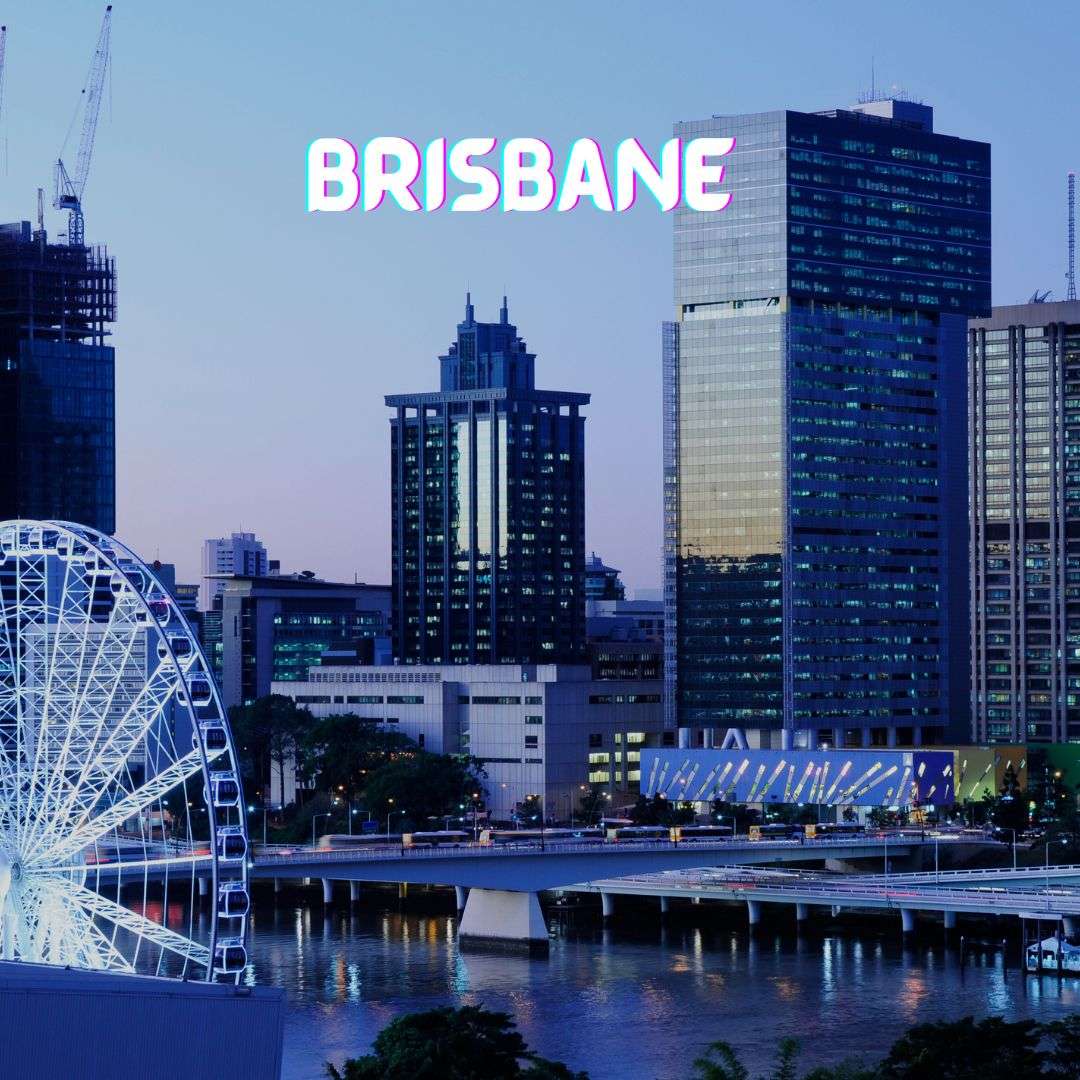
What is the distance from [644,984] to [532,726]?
77112 millimetres

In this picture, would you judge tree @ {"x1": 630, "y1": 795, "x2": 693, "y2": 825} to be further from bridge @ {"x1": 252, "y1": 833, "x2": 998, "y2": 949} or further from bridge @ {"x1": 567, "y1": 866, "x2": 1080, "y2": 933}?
bridge @ {"x1": 252, "y1": 833, "x2": 998, "y2": 949}

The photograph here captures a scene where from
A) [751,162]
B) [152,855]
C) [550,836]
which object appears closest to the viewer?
[152,855]

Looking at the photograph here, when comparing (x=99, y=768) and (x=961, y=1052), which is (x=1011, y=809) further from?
(x=961, y=1052)

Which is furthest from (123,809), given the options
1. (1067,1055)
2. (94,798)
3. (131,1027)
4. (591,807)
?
(591,807)

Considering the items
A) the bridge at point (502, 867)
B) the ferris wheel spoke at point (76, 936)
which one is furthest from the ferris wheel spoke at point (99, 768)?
the bridge at point (502, 867)

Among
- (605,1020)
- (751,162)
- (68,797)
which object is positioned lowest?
(605,1020)

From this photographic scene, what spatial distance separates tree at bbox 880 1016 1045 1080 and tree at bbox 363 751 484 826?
10110cm

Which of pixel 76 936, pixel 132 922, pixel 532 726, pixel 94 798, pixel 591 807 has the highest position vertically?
pixel 532 726

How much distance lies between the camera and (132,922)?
78375mm

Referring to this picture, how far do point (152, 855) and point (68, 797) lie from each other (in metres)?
60.9

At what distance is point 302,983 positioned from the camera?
11175 centimetres

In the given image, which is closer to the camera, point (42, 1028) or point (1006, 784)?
point (42, 1028)

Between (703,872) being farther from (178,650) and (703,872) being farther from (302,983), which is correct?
(178,650)

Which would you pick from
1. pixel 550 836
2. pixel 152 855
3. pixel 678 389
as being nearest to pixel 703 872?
pixel 550 836
